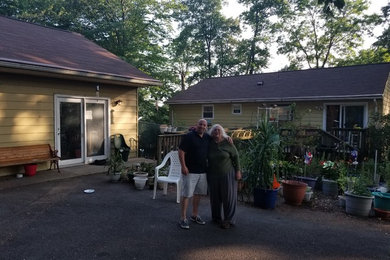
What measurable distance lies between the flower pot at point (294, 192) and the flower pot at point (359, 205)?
0.77 meters

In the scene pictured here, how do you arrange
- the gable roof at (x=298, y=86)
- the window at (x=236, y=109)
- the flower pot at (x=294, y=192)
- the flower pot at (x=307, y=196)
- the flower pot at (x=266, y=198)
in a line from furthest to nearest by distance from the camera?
1. the window at (x=236, y=109)
2. the gable roof at (x=298, y=86)
3. the flower pot at (x=307, y=196)
4. the flower pot at (x=294, y=192)
5. the flower pot at (x=266, y=198)

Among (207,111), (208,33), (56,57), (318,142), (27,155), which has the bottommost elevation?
(27,155)

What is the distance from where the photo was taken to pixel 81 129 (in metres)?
8.60

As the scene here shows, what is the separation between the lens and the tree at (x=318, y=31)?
77.0 feet

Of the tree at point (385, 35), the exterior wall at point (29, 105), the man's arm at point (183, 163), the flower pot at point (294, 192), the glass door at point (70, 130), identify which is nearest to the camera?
the man's arm at point (183, 163)

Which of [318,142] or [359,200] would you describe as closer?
[359,200]

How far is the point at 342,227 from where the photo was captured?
4375mm

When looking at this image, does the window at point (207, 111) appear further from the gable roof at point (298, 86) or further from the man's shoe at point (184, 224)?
the man's shoe at point (184, 224)

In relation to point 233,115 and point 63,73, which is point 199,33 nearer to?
point 233,115

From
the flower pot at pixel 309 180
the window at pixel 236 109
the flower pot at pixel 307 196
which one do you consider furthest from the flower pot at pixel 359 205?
the window at pixel 236 109

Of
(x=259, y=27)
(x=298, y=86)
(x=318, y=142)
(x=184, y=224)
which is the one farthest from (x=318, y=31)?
(x=184, y=224)

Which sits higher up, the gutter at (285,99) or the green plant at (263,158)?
the gutter at (285,99)

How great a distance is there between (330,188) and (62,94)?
23.0ft

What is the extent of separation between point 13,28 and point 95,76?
3.53 m
